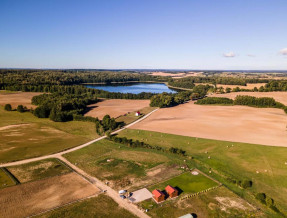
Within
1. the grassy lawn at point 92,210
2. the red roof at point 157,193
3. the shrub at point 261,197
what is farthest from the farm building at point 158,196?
the shrub at point 261,197

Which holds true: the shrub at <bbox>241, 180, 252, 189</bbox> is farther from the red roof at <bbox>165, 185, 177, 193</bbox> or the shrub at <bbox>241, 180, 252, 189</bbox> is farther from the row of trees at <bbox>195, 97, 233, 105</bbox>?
the row of trees at <bbox>195, 97, 233, 105</bbox>

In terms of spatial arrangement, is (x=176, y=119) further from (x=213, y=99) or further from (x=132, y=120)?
(x=213, y=99)

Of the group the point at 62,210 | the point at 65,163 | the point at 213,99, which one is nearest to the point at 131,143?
the point at 65,163

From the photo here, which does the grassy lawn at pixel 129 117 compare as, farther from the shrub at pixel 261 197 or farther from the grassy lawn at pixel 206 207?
the shrub at pixel 261 197

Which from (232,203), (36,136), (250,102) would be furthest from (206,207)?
(250,102)

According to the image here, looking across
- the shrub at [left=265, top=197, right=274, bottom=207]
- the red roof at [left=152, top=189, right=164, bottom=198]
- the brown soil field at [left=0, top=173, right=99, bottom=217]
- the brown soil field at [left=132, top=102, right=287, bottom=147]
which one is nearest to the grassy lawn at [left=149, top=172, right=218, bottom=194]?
the red roof at [left=152, top=189, right=164, bottom=198]

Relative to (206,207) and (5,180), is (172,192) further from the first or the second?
(5,180)
